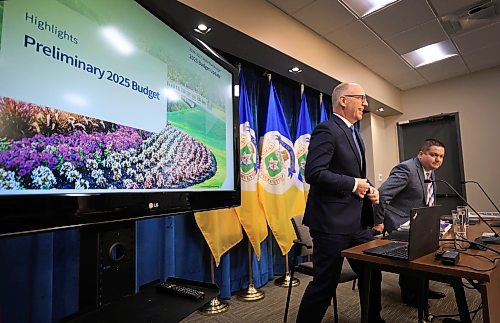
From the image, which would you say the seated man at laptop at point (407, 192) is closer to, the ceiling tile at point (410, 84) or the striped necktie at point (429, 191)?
the striped necktie at point (429, 191)

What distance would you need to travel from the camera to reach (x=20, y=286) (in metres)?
1.48

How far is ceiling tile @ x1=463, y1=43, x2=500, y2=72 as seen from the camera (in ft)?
12.1

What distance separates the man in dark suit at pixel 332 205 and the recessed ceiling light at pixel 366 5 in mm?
1716

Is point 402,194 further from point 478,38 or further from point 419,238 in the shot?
point 478,38

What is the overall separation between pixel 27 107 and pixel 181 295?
0.72 meters

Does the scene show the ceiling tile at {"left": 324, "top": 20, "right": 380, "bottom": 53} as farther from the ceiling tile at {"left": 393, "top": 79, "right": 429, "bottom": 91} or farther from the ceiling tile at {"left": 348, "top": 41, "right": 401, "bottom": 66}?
the ceiling tile at {"left": 393, "top": 79, "right": 429, "bottom": 91}

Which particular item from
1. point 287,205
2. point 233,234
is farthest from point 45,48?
point 287,205

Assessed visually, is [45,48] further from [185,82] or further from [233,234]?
[233,234]

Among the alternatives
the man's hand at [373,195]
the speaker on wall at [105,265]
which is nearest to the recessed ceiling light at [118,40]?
the speaker on wall at [105,265]

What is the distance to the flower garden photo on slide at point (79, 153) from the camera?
653 mm

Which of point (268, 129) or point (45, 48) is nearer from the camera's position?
point (45, 48)

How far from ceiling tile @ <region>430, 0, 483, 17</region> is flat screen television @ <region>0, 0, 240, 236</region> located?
274cm

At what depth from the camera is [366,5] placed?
2760 mm

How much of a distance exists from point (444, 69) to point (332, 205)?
161 inches
